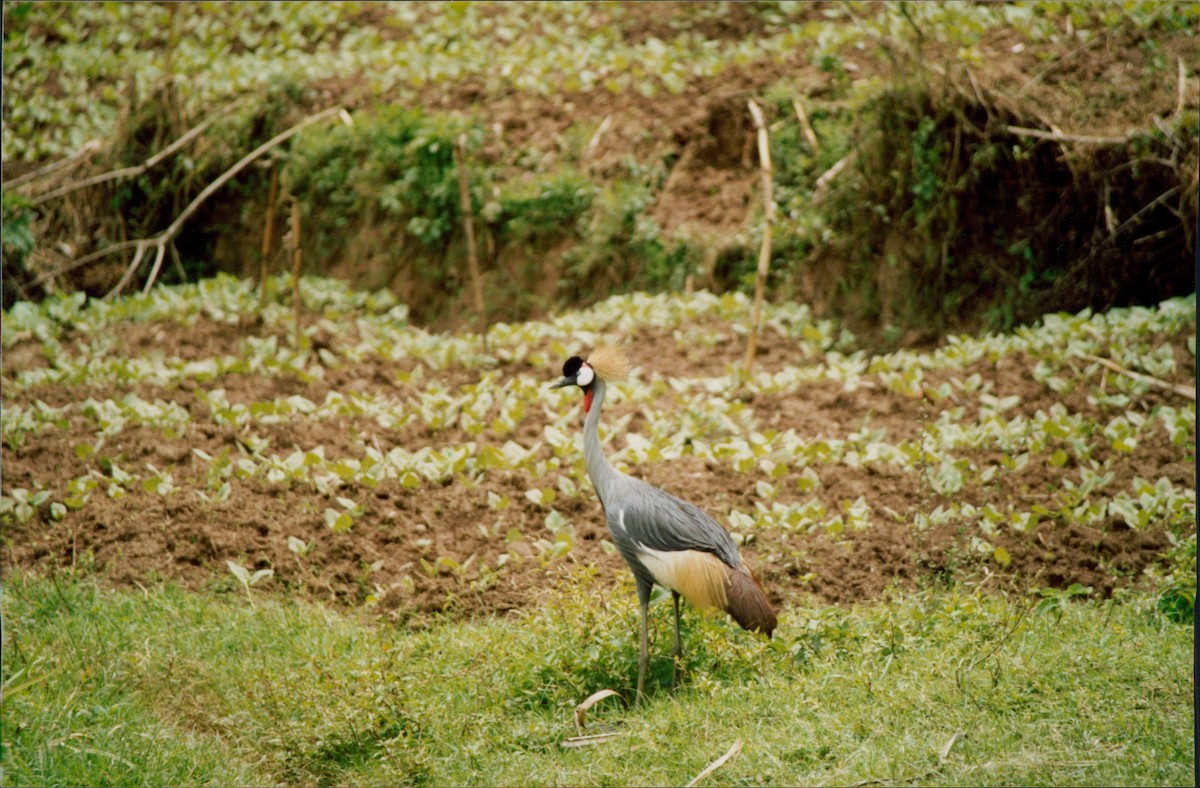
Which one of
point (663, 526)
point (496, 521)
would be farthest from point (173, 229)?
point (663, 526)

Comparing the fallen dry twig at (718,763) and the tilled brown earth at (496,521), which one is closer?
the fallen dry twig at (718,763)

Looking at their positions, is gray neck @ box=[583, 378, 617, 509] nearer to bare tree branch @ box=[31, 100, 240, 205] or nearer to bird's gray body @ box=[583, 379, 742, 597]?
bird's gray body @ box=[583, 379, 742, 597]

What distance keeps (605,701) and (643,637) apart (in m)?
0.36

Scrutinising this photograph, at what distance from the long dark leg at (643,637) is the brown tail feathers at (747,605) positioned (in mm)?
339

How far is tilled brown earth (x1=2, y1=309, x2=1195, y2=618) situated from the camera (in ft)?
18.7

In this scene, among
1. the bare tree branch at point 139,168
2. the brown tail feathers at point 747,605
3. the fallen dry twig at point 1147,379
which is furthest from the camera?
the bare tree branch at point 139,168

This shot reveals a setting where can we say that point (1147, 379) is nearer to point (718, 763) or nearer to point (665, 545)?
point (665, 545)

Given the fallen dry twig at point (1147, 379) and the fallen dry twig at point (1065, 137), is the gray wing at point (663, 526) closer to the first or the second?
the fallen dry twig at point (1147, 379)

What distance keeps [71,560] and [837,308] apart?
20.8 feet

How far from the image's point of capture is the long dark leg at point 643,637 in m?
4.63

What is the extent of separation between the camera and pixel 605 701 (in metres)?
4.76

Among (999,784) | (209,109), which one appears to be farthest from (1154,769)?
(209,109)

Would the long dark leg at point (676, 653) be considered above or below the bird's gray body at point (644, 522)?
below

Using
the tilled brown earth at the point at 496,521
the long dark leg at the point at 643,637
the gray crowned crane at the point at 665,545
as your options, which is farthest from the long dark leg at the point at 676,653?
the tilled brown earth at the point at 496,521
